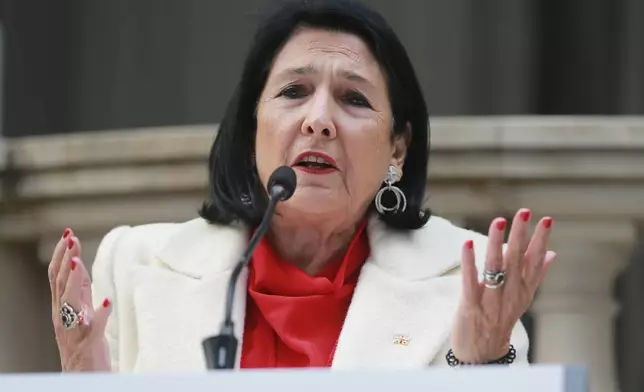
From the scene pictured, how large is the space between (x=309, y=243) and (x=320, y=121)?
0.92ft

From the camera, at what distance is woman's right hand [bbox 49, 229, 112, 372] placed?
2.43 meters

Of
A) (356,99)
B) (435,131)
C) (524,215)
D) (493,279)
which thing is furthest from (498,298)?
(435,131)

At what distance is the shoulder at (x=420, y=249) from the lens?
9.21ft

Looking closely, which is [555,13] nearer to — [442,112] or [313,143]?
[442,112]

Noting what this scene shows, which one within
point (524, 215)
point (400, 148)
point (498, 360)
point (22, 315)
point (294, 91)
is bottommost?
point (22, 315)

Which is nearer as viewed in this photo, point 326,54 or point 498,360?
point 498,360

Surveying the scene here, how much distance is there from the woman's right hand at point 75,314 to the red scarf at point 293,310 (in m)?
0.31

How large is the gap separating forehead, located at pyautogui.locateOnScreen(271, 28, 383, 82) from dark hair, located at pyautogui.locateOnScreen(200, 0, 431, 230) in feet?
0.05

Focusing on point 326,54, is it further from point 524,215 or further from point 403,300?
point 524,215

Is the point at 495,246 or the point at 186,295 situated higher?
the point at 495,246

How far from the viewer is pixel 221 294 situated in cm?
276

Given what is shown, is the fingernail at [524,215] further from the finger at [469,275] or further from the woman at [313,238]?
the woman at [313,238]

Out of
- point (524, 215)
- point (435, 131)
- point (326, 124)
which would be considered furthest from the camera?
point (435, 131)

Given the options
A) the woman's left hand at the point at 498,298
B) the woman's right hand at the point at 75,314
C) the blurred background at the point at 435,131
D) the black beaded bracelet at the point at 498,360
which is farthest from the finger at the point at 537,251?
the blurred background at the point at 435,131
